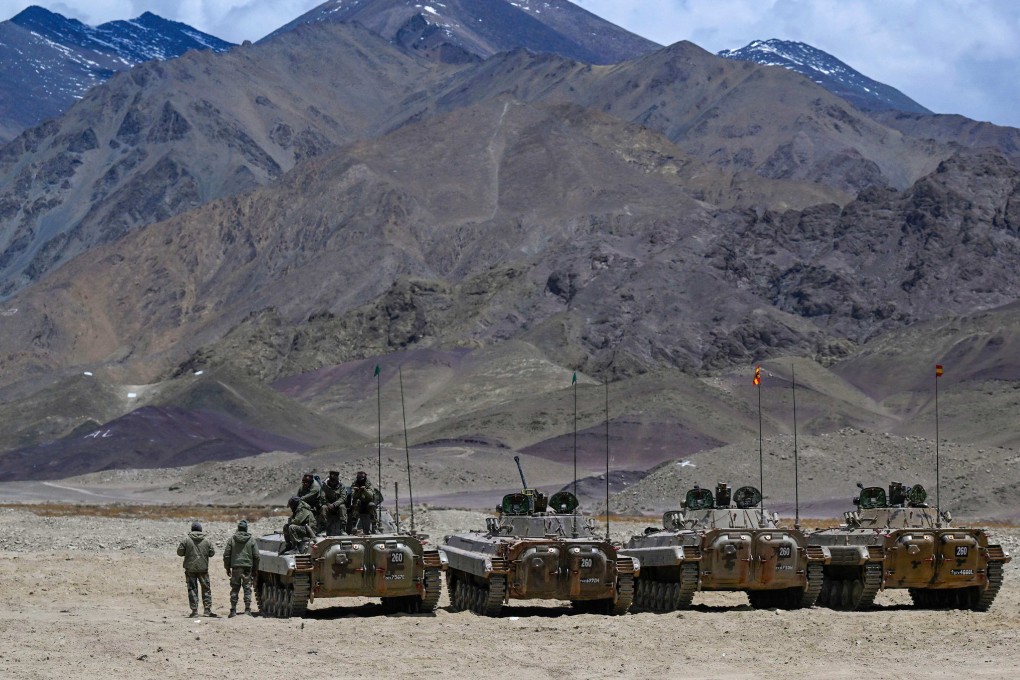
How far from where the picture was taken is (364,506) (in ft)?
89.6

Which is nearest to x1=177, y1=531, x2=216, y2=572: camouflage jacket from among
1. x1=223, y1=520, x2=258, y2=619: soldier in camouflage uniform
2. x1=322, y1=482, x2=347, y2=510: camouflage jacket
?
x1=223, y1=520, x2=258, y2=619: soldier in camouflage uniform

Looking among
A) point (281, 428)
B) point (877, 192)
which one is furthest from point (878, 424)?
point (877, 192)

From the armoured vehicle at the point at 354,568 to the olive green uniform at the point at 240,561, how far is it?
353 mm

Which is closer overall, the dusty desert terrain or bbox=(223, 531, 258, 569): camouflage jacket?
the dusty desert terrain

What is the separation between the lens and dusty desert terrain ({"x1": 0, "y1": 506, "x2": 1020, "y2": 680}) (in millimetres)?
21969

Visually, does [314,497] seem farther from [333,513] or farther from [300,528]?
[300,528]

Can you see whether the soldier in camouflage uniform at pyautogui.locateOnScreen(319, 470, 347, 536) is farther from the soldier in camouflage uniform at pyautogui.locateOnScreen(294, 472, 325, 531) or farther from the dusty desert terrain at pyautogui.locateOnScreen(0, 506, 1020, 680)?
the dusty desert terrain at pyautogui.locateOnScreen(0, 506, 1020, 680)

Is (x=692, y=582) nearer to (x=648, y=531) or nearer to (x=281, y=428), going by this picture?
(x=648, y=531)

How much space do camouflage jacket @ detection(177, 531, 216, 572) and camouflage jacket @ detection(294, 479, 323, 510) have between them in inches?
61.5

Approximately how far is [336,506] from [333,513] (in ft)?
0.40

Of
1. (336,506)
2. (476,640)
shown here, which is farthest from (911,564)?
(336,506)

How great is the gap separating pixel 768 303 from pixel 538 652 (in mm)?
159070

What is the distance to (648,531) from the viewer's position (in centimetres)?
3066

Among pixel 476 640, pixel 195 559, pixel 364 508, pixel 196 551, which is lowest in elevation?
pixel 476 640
